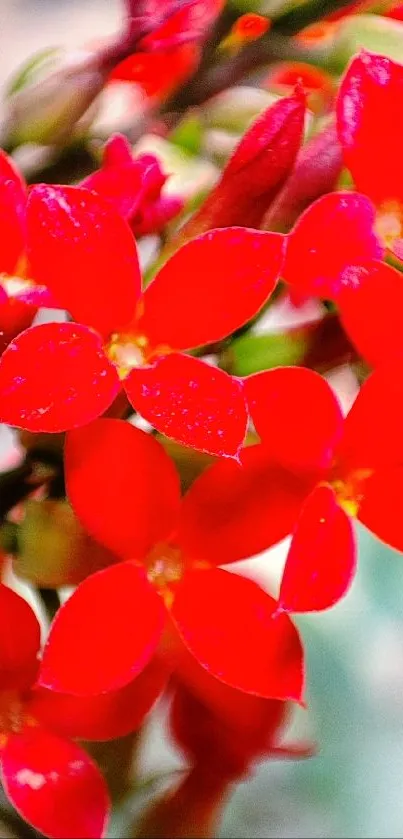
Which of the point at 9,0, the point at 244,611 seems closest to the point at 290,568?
the point at 244,611

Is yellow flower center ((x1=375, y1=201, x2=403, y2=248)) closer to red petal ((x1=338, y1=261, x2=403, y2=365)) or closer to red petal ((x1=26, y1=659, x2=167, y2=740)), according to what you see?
red petal ((x1=338, y1=261, x2=403, y2=365))

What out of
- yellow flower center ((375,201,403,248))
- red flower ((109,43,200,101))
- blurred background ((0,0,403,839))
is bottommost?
blurred background ((0,0,403,839))

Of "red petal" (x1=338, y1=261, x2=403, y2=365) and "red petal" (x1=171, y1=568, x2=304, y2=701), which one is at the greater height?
"red petal" (x1=338, y1=261, x2=403, y2=365)

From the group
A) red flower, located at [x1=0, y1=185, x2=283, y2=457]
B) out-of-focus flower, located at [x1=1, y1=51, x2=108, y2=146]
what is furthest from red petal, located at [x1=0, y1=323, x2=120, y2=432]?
out-of-focus flower, located at [x1=1, y1=51, x2=108, y2=146]

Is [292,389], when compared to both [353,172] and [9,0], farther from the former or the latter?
[9,0]

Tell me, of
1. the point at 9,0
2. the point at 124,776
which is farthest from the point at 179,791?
the point at 9,0

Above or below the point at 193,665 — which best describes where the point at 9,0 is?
above

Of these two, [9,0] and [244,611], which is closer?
[244,611]
